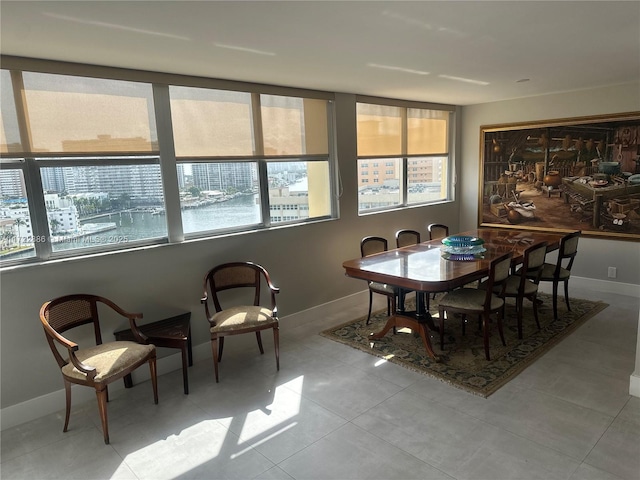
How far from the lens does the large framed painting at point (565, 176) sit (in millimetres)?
4859

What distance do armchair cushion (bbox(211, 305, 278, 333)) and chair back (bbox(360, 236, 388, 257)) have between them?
1.36 metres

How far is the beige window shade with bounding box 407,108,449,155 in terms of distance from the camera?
5.70 metres

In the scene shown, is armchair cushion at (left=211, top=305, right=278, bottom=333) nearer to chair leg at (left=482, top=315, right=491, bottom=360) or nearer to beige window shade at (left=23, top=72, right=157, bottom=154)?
beige window shade at (left=23, top=72, right=157, bottom=154)

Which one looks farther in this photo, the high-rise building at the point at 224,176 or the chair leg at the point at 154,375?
the high-rise building at the point at 224,176

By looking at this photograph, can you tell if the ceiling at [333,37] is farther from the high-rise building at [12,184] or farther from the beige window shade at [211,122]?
the high-rise building at [12,184]

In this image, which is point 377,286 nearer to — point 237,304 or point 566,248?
point 237,304

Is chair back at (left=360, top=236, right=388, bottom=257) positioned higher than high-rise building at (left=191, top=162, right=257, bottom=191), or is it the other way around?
high-rise building at (left=191, top=162, right=257, bottom=191)

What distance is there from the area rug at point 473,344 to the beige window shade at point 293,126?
1.91m

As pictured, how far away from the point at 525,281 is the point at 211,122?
10.8 feet

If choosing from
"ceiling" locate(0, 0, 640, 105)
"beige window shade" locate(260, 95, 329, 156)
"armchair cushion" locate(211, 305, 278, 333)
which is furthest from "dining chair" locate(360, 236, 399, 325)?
"ceiling" locate(0, 0, 640, 105)

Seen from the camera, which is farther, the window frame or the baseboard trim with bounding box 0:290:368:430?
the window frame

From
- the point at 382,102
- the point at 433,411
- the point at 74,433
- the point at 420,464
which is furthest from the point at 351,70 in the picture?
the point at 74,433

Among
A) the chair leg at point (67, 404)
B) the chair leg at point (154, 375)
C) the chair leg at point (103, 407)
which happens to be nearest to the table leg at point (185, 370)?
the chair leg at point (154, 375)

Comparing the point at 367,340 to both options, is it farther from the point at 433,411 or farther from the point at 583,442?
the point at 583,442
